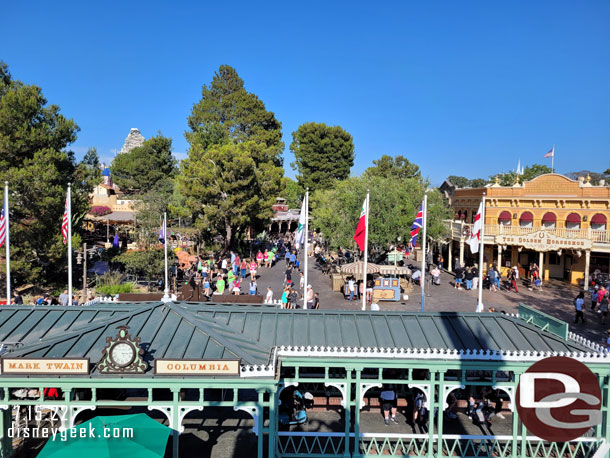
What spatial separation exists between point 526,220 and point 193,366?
32014 mm

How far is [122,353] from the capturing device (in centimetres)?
870

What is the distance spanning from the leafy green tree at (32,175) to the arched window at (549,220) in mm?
32444

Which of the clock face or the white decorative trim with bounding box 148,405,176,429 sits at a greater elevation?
the clock face

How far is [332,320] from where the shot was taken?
1135cm

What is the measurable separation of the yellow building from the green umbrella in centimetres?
2599

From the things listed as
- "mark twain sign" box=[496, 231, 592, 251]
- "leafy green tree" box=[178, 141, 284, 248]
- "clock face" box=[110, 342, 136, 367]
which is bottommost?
"clock face" box=[110, 342, 136, 367]

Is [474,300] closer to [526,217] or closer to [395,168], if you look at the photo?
[526,217]

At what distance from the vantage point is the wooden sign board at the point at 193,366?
343 inches

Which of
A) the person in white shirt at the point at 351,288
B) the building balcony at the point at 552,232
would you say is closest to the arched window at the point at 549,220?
the building balcony at the point at 552,232

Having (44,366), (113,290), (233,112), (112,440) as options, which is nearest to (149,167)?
(233,112)

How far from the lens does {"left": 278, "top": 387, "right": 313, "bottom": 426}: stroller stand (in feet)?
36.9

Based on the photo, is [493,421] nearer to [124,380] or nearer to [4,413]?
[124,380]

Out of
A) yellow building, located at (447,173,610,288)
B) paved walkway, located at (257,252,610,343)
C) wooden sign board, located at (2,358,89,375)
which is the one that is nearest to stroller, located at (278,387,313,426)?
wooden sign board, located at (2,358,89,375)
